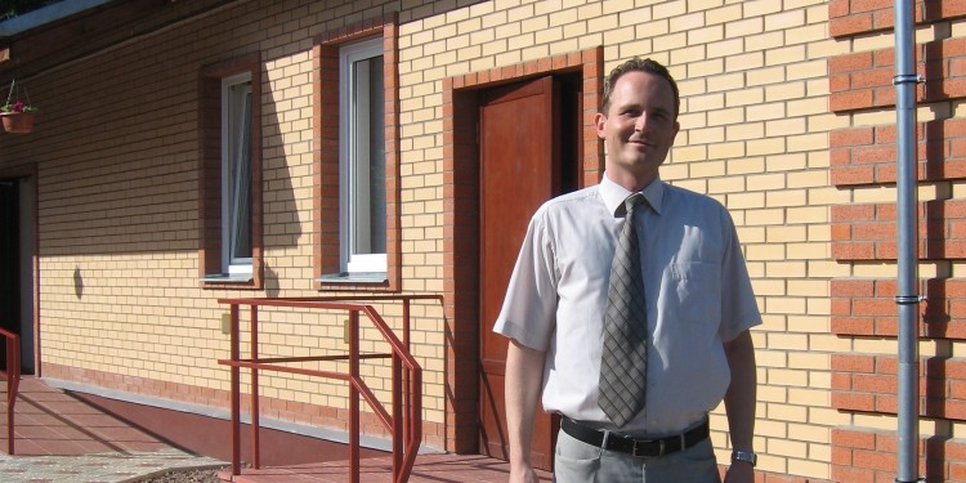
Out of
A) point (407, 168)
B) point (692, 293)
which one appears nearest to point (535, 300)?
point (692, 293)

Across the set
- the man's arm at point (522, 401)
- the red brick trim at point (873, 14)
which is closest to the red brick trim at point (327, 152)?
the red brick trim at point (873, 14)

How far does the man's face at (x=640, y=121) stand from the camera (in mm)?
3242

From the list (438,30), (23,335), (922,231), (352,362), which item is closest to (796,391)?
(922,231)

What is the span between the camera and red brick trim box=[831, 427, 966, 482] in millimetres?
5078

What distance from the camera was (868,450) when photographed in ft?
17.6

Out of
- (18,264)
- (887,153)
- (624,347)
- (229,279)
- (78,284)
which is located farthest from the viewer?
(18,264)

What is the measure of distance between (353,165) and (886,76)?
15.1ft

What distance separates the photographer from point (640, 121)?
3.24m

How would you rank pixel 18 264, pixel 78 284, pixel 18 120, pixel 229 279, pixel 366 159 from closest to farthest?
pixel 366 159, pixel 229 279, pixel 18 120, pixel 78 284, pixel 18 264

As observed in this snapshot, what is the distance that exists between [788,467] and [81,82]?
8.65 meters

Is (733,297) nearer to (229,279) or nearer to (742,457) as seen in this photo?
(742,457)

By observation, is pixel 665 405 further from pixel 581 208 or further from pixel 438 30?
pixel 438 30

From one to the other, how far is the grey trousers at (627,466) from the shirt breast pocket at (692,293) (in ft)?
1.01

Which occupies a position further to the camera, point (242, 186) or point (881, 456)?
point (242, 186)
